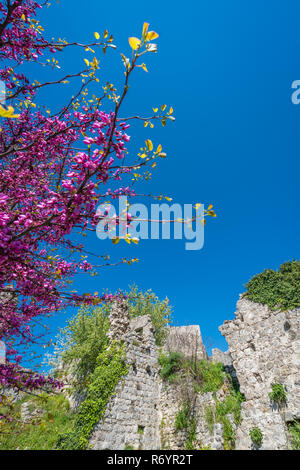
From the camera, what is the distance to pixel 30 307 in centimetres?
366

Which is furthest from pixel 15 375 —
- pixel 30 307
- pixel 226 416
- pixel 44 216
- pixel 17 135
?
pixel 226 416

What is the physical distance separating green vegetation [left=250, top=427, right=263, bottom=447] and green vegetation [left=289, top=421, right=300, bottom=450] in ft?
3.24

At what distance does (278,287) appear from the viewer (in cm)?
946

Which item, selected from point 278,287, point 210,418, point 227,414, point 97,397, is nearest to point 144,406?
point 97,397

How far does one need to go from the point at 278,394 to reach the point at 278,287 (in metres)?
3.70

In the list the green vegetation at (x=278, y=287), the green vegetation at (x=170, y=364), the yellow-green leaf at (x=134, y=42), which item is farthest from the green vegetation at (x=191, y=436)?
the yellow-green leaf at (x=134, y=42)

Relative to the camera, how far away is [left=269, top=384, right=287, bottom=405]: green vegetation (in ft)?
24.6

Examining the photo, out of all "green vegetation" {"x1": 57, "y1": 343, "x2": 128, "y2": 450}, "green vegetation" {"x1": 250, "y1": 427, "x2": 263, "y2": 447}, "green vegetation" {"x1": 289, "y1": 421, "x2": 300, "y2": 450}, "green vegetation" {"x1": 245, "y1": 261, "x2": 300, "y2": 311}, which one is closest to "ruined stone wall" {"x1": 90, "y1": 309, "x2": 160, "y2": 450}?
"green vegetation" {"x1": 57, "y1": 343, "x2": 128, "y2": 450}

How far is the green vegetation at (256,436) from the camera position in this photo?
24.7 feet

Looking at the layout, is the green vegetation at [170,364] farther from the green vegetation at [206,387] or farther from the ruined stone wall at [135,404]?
the ruined stone wall at [135,404]

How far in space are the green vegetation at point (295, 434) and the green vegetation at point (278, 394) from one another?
0.57m

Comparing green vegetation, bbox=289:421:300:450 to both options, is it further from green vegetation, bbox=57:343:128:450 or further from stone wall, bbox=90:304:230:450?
green vegetation, bbox=57:343:128:450

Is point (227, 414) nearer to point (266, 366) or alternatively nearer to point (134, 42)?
point (266, 366)
